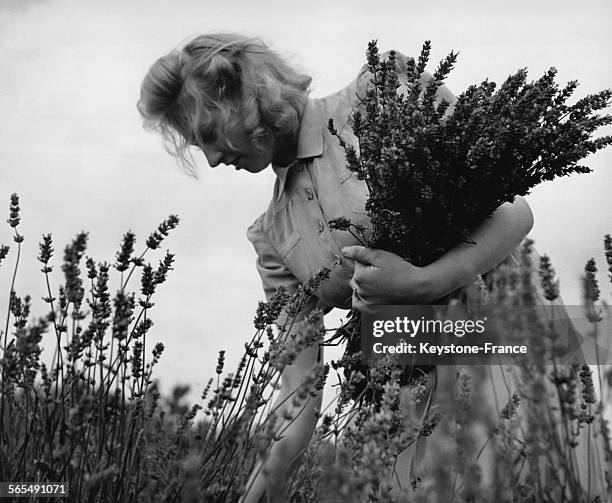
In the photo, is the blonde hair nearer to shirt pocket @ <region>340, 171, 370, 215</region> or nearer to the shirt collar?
the shirt collar

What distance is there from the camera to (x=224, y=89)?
2451 mm

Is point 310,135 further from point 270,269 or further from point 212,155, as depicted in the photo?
point 270,269

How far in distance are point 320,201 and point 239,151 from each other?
313 millimetres

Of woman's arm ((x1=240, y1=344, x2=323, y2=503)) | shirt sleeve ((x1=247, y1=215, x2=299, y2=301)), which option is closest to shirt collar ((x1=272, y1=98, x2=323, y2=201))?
shirt sleeve ((x1=247, y1=215, x2=299, y2=301))

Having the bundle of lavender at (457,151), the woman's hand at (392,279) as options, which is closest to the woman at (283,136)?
the woman's hand at (392,279)

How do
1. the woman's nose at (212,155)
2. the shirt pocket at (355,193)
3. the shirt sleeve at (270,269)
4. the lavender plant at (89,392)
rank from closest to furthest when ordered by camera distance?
1. the lavender plant at (89,392)
2. the shirt pocket at (355,193)
3. the woman's nose at (212,155)
4. the shirt sleeve at (270,269)

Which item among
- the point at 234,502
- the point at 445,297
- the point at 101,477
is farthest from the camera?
the point at 445,297

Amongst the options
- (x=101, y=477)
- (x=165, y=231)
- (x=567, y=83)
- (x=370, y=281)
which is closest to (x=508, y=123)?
(x=567, y=83)

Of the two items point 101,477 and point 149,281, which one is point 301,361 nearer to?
point 149,281

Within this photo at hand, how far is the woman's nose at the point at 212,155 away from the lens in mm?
2469

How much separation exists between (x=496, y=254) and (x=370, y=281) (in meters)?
0.35

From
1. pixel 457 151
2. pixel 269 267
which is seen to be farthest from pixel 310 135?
pixel 457 151

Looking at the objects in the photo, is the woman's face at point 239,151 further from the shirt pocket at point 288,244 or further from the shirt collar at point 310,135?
the shirt pocket at point 288,244

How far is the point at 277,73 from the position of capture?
257 centimetres
